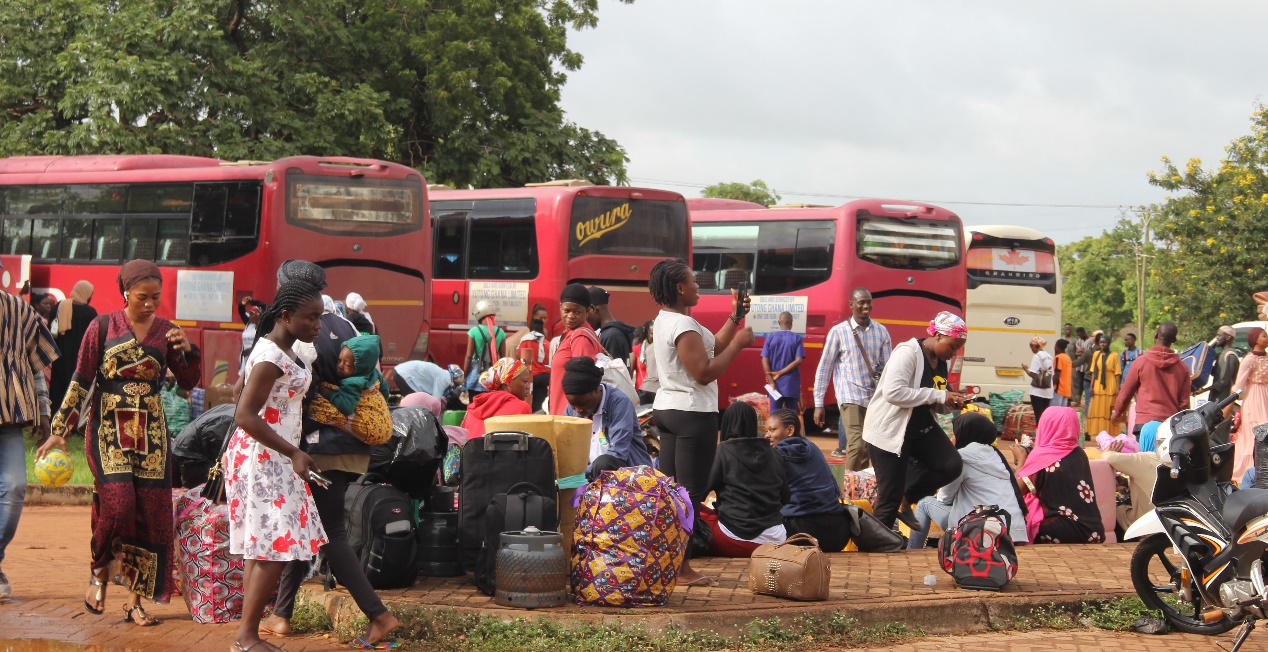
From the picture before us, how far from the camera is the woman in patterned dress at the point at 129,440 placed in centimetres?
640

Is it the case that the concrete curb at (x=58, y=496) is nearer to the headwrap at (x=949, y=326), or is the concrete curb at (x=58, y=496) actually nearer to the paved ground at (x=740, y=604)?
the paved ground at (x=740, y=604)

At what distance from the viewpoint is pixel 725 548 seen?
326 inches

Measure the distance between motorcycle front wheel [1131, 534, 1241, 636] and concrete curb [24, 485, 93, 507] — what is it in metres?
8.60

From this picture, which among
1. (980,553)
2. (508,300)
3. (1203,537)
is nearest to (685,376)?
(980,553)

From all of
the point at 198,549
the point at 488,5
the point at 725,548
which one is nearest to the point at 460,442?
the point at 725,548

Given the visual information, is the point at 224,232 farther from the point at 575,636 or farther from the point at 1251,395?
the point at 575,636

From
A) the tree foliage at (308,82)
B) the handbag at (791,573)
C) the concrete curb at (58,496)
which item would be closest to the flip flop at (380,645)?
the handbag at (791,573)

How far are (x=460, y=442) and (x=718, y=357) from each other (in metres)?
2.57

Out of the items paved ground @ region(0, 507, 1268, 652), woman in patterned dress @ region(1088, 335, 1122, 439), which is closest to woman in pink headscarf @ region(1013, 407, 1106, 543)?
paved ground @ region(0, 507, 1268, 652)

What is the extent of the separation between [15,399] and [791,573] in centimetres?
413

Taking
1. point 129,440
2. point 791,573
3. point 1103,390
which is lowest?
point 791,573

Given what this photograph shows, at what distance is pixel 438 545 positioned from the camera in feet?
23.5

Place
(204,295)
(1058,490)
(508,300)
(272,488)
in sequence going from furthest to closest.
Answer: (508,300) < (204,295) < (1058,490) < (272,488)

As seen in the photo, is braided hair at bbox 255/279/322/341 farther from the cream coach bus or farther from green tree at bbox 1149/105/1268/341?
green tree at bbox 1149/105/1268/341
